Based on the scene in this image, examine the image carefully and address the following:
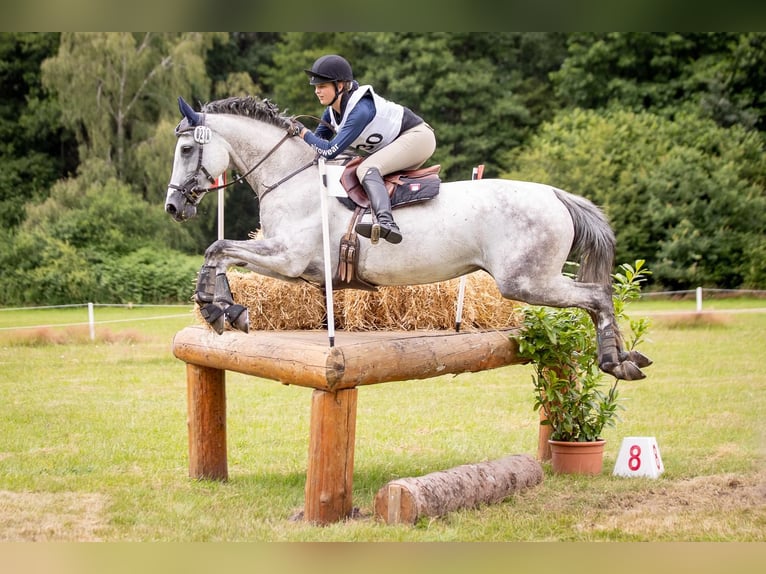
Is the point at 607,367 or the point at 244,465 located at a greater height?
the point at 607,367

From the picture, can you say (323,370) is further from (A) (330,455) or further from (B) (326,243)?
(B) (326,243)

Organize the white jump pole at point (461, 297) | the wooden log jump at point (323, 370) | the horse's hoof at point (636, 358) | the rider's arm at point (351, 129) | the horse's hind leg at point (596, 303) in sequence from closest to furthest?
the wooden log jump at point (323, 370) < the rider's arm at point (351, 129) < the horse's hind leg at point (596, 303) < the horse's hoof at point (636, 358) < the white jump pole at point (461, 297)

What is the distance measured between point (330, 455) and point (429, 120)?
1555cm

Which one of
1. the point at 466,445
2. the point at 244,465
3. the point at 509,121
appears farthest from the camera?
the point at 509,121

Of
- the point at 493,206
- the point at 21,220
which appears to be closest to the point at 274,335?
the point at 493,206

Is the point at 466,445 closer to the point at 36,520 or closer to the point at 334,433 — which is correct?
the point at 334,433

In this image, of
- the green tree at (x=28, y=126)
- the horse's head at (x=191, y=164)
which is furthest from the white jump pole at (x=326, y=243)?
the green tree at (x=28, y=126)

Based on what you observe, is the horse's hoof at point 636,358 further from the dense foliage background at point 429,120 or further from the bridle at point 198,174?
the dense foliage background at point 429,120

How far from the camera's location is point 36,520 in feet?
14.3

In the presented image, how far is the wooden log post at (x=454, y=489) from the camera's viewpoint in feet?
13.3

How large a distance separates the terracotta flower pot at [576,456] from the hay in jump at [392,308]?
0.83 meters

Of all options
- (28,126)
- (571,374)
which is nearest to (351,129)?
(571,374)

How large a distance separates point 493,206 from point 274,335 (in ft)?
4.20

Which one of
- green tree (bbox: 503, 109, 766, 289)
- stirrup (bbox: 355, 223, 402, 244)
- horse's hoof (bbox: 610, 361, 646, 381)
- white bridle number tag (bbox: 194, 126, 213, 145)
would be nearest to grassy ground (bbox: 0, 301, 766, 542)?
horse's hoof (bbox: 610, 361, 646, 381)
